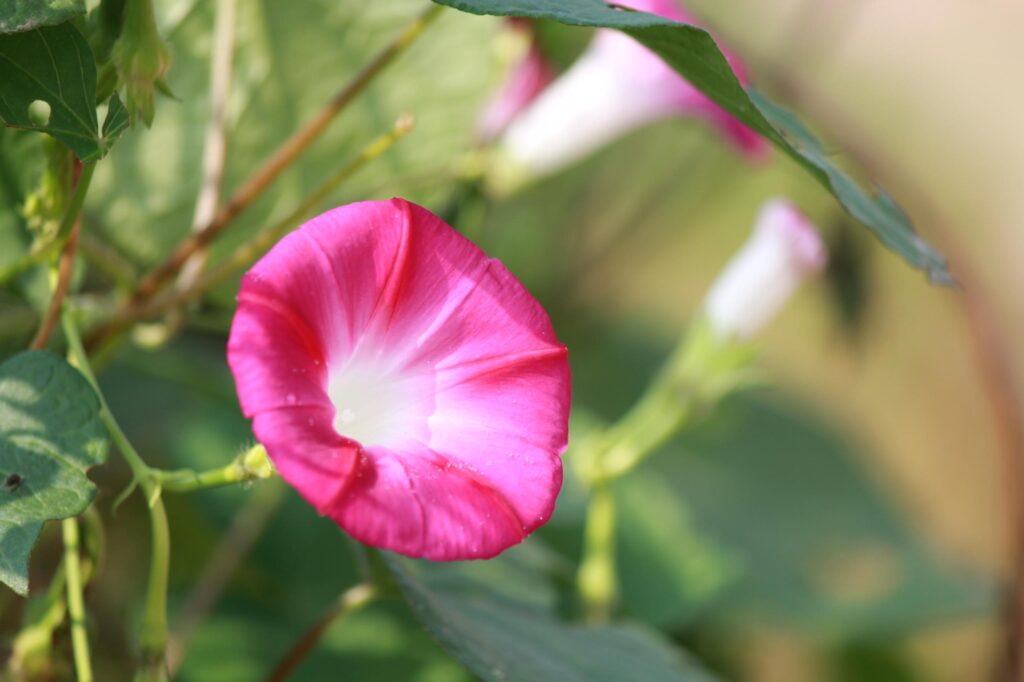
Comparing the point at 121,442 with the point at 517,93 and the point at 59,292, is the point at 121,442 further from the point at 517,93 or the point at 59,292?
the point at 517,93

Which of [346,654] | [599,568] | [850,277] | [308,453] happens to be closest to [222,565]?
[346,654]

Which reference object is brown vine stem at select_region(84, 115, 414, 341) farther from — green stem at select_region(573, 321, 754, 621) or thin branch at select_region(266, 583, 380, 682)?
green stem at select_region(573, 321, 754, 621)

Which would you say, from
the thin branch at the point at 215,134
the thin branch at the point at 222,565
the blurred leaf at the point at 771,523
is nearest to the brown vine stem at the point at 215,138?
the thin branch at the point at 215,134

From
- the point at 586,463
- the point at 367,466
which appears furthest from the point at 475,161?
the point at 367,466

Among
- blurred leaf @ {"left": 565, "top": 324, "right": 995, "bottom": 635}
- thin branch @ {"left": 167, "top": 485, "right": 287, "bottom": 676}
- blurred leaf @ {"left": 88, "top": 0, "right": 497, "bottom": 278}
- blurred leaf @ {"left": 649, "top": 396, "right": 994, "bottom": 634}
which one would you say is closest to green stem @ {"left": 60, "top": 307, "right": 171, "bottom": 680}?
blurred leaf @ {"left": 88, "top": 0, "right": 497, "bottom": 278}

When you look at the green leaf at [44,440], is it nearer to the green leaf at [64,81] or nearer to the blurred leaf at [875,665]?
the green leaf at [64,81]

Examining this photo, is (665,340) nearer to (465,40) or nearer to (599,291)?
(599,291)
